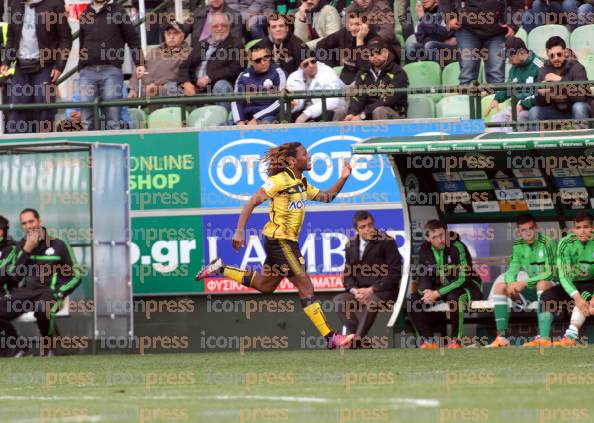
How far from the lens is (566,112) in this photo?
17812mm

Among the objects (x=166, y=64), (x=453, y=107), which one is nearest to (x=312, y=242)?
(x=453, y=107)

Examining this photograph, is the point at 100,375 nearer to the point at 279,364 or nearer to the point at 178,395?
the point at 279,364

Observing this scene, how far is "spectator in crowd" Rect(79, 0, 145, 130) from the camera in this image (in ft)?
65.0

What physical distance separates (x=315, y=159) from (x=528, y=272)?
3.29 m

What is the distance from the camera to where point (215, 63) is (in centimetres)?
1988

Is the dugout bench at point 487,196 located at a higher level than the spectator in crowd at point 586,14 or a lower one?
lower

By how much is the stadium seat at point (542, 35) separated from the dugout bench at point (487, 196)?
3.18 metres

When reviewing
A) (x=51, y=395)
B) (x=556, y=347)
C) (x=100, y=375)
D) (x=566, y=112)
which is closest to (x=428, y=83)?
(x=566, y=112)

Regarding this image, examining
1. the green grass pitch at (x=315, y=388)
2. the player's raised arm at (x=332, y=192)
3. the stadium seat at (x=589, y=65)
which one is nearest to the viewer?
the green grass pitch at (x=315, y=388)

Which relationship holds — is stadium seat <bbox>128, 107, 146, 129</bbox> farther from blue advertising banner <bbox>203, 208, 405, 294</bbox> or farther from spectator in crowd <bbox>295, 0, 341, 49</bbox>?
spectator in crowd <bbox>295, 0, 341, 49</bbox>

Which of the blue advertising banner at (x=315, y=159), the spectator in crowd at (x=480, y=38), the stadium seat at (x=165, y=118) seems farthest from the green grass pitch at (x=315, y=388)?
the stadium seat at (x=165, y=118)

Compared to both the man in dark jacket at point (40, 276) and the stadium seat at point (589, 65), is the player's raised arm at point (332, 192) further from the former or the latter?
the stadium seat at point (589, 65)

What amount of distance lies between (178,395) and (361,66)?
8.60 meters

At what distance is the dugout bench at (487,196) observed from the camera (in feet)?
55.2
